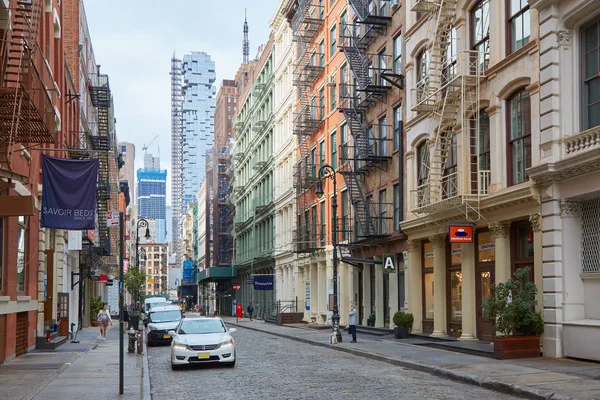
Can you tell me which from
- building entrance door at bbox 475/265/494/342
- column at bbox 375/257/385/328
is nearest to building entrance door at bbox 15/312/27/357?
building entrance door at bbox 475/265/494/342

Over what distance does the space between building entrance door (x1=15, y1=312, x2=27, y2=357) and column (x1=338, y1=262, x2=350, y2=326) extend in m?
20.0

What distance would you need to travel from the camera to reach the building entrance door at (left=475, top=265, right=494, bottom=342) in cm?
2427

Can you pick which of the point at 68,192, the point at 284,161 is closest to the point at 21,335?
the point at 68,192

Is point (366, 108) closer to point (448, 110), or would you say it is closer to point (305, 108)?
point (448, 110)

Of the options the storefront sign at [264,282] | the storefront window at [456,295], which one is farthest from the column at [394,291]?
the storefront sign at [264,282]

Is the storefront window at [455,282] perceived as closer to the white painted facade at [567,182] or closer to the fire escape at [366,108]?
the fire escape at [366,108]

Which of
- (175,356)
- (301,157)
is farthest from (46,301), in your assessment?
(301,157)

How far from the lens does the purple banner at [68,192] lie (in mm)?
16891

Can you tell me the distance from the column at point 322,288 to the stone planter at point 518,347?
2633cm

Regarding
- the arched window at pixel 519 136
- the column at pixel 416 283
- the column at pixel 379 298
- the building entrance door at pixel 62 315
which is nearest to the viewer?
the arched window at pixel 519 136

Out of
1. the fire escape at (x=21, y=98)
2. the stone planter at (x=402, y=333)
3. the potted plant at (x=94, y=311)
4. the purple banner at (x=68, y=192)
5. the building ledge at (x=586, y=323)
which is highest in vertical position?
the fire escape at (x=21, y=98)

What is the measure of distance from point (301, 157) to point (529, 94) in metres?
30.4

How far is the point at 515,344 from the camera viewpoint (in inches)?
771

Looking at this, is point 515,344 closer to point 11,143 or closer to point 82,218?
point 82,218
